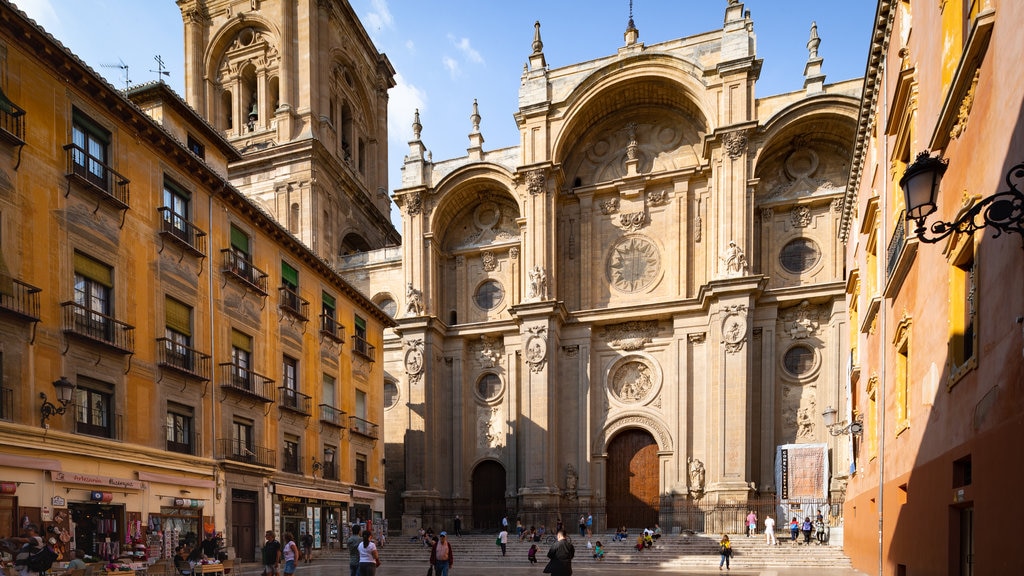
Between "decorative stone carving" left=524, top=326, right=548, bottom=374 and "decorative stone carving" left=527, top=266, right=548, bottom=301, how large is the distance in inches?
60.6

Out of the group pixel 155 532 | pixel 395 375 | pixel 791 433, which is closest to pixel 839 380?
pixel 791 433

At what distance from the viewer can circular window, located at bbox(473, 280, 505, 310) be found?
3562 cm

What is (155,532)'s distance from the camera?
589 inches

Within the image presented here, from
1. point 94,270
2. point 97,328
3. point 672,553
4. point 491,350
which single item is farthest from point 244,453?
point 491,350

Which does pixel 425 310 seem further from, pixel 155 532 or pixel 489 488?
pixel 155 532

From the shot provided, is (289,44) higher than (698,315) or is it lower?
higher

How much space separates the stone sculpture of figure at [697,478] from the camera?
2880 centimetres

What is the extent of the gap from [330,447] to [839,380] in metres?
21.5

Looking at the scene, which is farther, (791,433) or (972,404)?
(791,433)

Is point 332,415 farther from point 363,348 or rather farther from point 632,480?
point 632,480

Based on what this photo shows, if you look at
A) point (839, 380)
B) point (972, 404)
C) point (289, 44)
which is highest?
point (289, 44)

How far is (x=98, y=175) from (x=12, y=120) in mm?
2348

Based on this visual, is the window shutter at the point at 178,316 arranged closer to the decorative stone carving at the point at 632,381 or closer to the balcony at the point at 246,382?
the balcony at the point at 246,382

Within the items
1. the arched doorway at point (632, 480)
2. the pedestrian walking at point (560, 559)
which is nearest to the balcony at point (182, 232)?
the pedestrian walking at point (560, 559)
